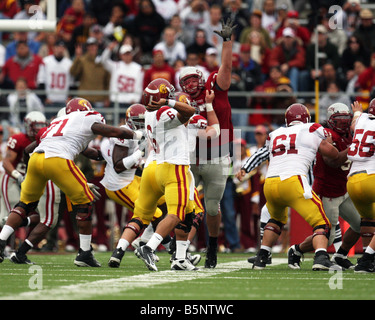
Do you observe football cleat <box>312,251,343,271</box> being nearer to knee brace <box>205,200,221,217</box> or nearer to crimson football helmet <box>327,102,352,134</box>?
knee brace <box>205,200,221,217</box>

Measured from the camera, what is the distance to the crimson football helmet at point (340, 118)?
347 inches

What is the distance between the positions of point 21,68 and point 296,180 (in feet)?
28.9

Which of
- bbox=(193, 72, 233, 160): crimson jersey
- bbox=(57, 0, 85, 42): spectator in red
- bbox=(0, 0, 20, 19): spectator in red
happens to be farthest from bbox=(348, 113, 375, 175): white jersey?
bbox=(0, 0, 20, 19): spectator in red

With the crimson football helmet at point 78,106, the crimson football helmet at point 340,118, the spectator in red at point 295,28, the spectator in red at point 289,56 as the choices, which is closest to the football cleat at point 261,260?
the crimson football helmet at point 340,118

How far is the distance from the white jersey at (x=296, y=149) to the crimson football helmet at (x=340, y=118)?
2.22 ft

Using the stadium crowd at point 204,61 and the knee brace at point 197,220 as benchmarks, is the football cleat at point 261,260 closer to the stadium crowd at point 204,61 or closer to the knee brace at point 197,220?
the knee brace at point 197,220

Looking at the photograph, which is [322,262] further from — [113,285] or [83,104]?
[83,104]

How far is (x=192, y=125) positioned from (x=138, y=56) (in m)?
7.23

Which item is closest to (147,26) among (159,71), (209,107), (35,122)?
(159,71)

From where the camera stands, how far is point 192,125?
8406mm

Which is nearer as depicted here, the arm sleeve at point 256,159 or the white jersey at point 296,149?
the white jersey at point 296,149

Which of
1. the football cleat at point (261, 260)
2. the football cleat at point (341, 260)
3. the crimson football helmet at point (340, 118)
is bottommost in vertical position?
the football cleat at point (341, 260)

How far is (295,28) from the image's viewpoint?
15.4m
